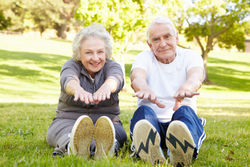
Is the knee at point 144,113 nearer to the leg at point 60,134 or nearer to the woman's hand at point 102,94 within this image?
the woman's hand at point 102,94

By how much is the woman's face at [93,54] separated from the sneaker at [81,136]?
2.95ft

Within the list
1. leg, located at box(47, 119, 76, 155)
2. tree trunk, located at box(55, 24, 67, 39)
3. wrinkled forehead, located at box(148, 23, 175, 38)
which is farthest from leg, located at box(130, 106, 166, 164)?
tree trunk, located at box(55, 24, 67, 39)

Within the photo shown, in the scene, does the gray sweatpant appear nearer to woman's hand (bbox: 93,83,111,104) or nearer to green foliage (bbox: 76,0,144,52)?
woman's hand (bbox: 93,83,111,104)

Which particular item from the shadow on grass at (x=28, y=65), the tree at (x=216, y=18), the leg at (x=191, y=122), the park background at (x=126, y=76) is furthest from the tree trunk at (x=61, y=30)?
the leg at (x=191, y=122)

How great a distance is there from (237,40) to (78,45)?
85.5 feet

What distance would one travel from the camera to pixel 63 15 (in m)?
50.6

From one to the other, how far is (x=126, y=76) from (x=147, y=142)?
2390 cm

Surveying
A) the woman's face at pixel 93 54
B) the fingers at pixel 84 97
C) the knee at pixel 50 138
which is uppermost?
the woman's face at pixel 93 54

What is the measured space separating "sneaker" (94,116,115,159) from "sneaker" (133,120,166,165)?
26cm

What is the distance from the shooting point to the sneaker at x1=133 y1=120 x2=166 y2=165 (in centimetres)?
279

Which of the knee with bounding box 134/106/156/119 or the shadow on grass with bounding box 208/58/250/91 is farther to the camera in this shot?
the shadow on grass with bounding box 208/58/250/91

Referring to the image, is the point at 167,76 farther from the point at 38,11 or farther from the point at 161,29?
the point at 38,11

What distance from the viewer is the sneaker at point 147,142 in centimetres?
279

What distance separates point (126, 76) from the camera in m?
26.7
